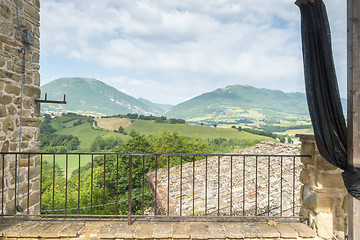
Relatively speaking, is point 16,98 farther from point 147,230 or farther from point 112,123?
point 112,123

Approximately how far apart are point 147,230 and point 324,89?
2509 millimetres

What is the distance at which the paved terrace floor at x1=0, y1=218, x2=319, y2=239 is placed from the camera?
2408mm

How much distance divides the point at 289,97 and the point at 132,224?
17545cm

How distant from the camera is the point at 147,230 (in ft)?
8.18

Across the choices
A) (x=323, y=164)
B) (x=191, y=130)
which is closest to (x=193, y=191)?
(x=323, y=164)

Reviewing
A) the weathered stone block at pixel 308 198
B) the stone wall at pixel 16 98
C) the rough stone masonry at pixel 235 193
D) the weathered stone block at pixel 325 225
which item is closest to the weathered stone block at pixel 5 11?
the stone wall at pixel 16 98

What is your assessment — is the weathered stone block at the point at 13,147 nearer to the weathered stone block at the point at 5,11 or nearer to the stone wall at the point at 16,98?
the stone wall at the point at 16,98

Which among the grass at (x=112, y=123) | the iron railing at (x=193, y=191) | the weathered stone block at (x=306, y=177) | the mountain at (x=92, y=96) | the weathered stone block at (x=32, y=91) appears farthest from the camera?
the mountain at (x=92, y=96)

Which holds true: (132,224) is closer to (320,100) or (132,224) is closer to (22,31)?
(320,100)

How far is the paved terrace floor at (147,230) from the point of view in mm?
2408

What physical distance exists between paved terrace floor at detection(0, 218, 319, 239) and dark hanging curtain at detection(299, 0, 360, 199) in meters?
1.06

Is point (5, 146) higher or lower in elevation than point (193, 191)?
higher

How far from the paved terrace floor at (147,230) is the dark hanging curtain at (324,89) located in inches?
41.8

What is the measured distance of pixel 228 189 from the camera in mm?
4297
